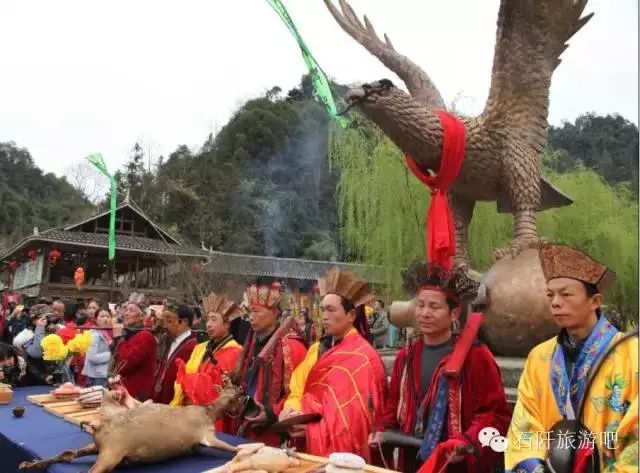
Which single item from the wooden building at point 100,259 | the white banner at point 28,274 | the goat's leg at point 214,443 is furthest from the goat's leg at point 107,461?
the white banner at point 28,274

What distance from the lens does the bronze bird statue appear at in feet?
11.9

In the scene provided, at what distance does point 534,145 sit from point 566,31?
31.7 inches

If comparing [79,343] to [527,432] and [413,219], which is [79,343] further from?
[413,219]

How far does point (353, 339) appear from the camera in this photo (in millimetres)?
3145

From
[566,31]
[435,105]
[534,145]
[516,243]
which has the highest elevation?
[566,31]

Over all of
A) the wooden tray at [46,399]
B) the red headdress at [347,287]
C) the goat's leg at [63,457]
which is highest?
the red headdress at [347,287]

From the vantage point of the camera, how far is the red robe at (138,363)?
14.4ft

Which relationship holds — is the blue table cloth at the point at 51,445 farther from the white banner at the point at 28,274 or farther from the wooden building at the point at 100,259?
the white banner at the point at 28,274

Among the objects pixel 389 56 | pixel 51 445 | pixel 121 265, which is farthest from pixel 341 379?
pixel 121 265

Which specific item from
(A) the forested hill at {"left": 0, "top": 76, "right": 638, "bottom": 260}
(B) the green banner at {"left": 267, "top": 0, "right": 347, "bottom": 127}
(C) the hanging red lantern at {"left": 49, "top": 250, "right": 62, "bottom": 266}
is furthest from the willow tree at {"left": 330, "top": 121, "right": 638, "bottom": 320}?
(A) the forested hill at {"left": 0, "top": 76, "right": 638, "bottom": 260}

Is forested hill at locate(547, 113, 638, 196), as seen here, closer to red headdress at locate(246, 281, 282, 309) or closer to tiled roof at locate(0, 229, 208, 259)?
tiled roof at locate(0, 229, 208, 259)

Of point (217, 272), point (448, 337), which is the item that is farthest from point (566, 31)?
point (217, 272)

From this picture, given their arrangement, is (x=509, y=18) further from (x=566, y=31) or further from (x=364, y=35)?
(x=364, y=35)

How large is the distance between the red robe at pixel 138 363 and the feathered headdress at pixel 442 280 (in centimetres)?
263
